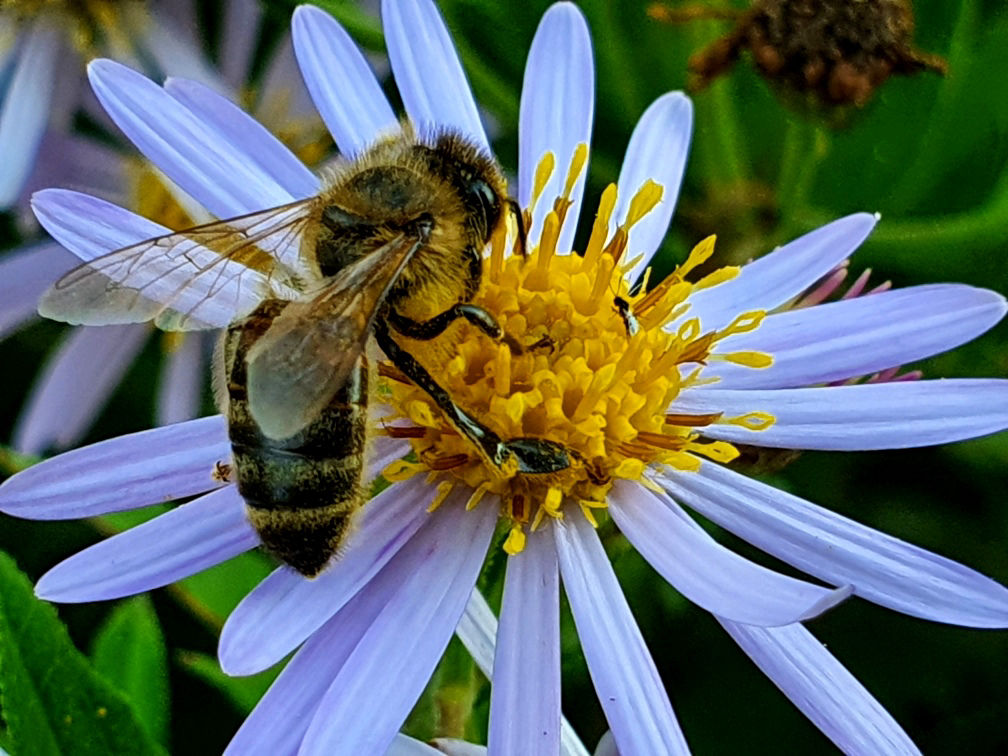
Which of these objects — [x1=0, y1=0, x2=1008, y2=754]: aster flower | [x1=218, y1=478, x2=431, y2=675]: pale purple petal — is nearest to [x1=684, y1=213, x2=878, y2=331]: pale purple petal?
[x1=0, y1=0, x2=1008, y2=754]: aster flower

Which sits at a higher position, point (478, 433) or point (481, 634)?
point (478, 433)

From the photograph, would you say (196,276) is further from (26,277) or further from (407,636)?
(26,277)

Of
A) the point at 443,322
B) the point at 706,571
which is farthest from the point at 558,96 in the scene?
the point at 706,571

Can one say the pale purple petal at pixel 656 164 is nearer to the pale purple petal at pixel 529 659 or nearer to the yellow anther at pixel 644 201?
the yellow anther at pixel 644 201

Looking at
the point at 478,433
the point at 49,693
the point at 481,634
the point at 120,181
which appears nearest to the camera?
the point at 49,693

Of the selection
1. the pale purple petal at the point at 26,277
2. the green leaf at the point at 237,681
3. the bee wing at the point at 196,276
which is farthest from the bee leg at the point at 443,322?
the pale purple petal at the point at 26,277
